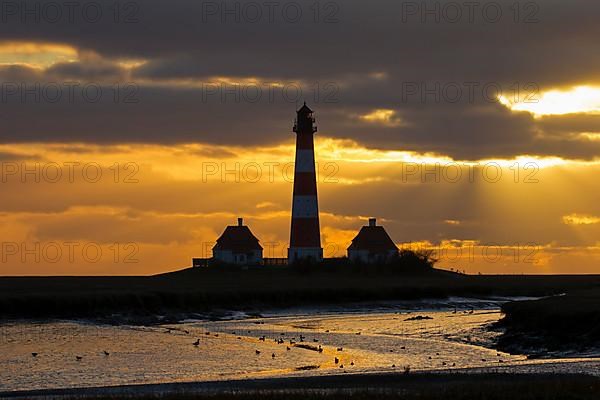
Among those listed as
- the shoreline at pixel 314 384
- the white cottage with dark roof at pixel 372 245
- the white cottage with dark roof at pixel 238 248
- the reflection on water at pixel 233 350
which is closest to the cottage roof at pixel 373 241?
the white cottage with dark roof at pixel 372 245

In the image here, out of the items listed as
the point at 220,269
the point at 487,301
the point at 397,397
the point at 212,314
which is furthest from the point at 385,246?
the point at 397,397

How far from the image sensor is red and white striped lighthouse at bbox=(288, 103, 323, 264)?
103 m

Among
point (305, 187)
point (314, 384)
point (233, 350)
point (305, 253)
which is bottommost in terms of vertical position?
point (314, 384)

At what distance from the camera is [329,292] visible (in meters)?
83.7

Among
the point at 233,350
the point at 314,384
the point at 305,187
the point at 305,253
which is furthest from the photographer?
the point at 305,253

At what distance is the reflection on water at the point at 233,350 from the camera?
41594mm

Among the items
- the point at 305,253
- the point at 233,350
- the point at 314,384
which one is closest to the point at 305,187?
the point at 305,253

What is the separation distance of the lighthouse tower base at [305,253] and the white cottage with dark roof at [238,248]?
40.3 feet

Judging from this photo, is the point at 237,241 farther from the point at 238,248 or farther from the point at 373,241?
the point at 373,241

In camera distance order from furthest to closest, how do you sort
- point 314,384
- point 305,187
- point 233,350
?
1. point 305,187
2. point 233,350
3. point 314,384

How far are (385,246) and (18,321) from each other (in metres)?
61.1

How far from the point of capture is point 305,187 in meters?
103

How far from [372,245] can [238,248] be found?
44.1 feet

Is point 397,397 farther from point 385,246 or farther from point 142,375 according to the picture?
point 385,246
